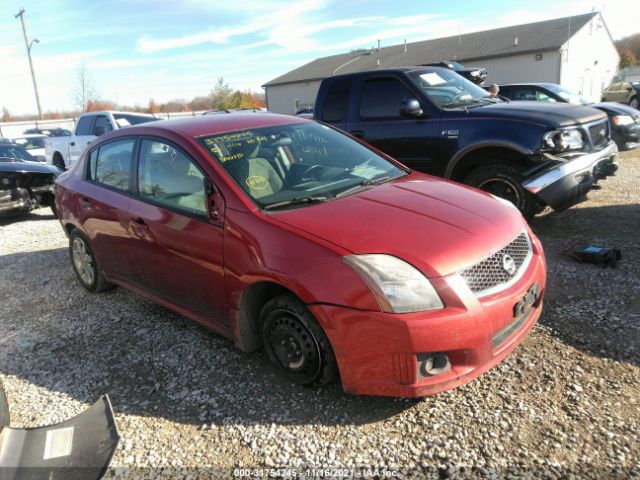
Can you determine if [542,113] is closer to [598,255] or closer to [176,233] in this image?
[598,255]

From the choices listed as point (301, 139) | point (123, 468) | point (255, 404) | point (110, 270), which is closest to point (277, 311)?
point (255, 404)

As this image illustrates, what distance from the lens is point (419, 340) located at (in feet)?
7.93

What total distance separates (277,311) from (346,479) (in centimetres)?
101


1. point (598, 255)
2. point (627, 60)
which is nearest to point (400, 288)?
point (598, 255)

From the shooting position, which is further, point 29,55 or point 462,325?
point 29,55

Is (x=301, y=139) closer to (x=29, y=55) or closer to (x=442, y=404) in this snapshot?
(x=442, y=404)

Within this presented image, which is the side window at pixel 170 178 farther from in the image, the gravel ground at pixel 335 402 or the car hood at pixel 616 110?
the car hood at pixel 616 110

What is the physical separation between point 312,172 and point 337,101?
331 cm

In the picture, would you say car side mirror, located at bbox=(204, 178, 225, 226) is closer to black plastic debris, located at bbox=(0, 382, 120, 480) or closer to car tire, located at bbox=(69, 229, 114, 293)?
black plastic debris, located at bbox=(0, 382, 120, 480)

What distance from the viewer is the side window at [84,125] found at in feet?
40.0

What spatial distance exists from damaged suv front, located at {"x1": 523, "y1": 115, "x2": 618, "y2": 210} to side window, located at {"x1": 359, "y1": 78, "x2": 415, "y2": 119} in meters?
1.72

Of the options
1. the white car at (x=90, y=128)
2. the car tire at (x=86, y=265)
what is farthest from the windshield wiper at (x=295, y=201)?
the white car at (x=90, y=128)

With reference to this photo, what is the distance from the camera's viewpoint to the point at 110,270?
172 inches

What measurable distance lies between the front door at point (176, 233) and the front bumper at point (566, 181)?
3.28m
